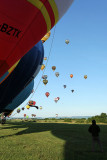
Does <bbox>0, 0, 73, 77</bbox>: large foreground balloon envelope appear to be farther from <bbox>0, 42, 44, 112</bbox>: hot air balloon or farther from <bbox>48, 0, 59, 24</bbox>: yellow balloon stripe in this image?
<bbox>0, 42, 44, 112</bbox>: hot air balloon

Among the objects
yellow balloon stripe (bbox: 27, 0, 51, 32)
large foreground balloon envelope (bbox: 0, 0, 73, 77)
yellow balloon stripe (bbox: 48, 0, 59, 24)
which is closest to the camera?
large foreground balloon envelope (bbox: 0, 0, 73, 77)

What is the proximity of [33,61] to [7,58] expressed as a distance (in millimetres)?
6217

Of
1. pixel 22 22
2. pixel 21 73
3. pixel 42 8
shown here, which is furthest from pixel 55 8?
pixel 21 73

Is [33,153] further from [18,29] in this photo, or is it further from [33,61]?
[33,61]

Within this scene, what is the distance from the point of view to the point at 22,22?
6.70 meters

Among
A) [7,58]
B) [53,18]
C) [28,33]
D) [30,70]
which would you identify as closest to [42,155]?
[7,58]

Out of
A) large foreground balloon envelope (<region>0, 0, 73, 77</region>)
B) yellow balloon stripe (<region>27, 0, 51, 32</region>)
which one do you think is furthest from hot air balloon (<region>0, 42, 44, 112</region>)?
yellow balloon stripe (<region>27, 0, 51, 32</region>)

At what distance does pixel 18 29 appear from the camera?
6734 mm

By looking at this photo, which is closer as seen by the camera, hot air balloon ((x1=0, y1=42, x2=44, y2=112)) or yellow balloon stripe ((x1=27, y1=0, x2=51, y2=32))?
yellow balloon stripe ((x1=27, y1=0, x2=51, y2=32))

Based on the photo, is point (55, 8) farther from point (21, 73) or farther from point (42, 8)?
point (21, 73)

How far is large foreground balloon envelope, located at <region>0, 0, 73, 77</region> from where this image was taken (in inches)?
249

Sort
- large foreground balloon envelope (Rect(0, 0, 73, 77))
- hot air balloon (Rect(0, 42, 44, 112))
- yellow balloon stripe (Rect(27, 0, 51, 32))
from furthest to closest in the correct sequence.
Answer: hot air balloon (Rect(0, 42, 44, 112))
yellow balloon stripe (Rect(27, 0, 51, 32))
large foreground balloon envelope (Rect(0, 0, 73, 77))

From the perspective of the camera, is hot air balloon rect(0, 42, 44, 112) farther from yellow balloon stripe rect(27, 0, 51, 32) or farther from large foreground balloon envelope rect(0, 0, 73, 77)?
yellow balloon stripe rect(27, 0, 51, 32)

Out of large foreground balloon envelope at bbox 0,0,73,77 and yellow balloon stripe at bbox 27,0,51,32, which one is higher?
yellow balloon stripe at bbox 27,0,51,32
